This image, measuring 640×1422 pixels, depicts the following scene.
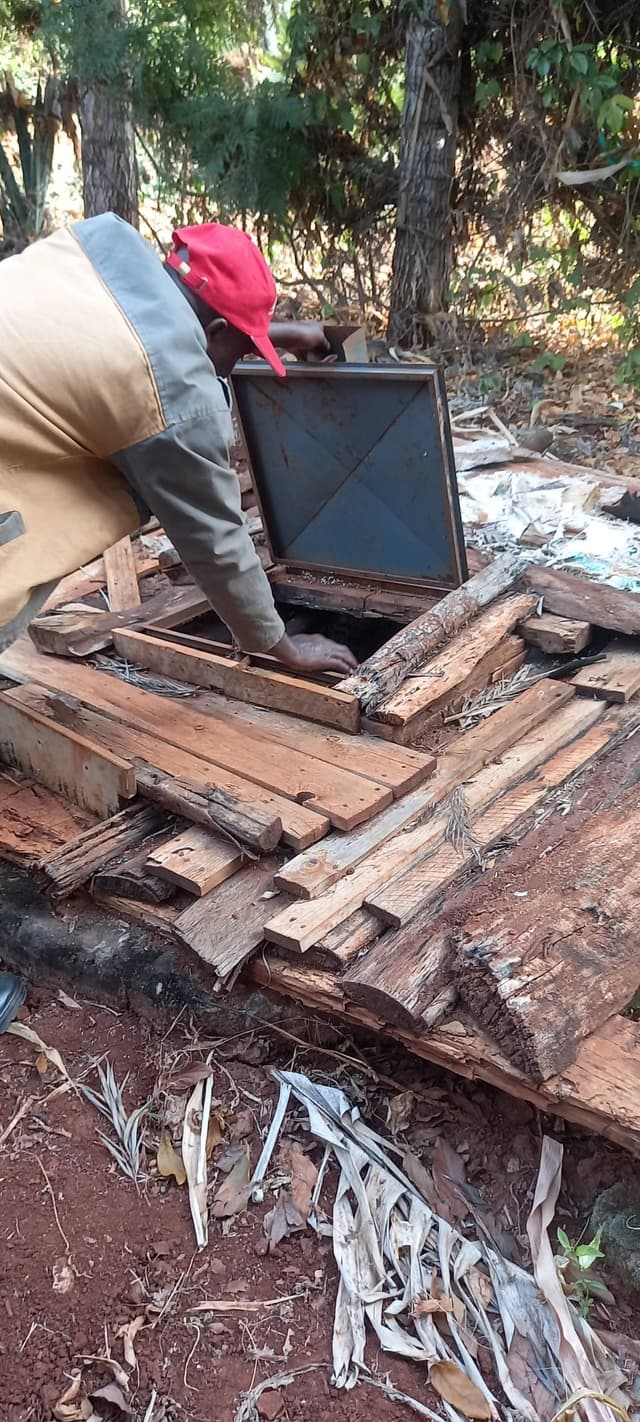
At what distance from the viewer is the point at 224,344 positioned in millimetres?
2432

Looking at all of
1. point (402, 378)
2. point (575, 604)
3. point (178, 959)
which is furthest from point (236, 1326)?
point (402, 378)

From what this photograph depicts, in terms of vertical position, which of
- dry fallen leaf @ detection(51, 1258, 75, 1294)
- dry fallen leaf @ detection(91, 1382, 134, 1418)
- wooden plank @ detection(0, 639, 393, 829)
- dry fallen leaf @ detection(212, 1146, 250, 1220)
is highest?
wooden plank @ detection(0, 639, 393, 829)

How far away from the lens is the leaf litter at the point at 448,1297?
5.87 feet

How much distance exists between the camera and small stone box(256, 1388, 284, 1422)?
1782mm

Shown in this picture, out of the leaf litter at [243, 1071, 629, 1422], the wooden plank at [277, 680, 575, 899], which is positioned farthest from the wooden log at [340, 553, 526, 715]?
the leaf litter at [243, 1071, 629, 1422]

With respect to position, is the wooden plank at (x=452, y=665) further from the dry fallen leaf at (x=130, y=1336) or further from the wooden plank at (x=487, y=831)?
the dry fallen leaf at (x=130, y=1336)

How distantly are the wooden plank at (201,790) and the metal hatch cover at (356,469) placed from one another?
48.0 inches

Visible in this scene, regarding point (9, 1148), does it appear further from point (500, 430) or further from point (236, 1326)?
point (500, 430)

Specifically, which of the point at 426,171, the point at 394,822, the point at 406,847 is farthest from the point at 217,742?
the point at 426,171

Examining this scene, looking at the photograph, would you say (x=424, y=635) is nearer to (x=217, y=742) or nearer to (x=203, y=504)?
(x=217, y=742)

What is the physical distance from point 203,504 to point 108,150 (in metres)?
6.48

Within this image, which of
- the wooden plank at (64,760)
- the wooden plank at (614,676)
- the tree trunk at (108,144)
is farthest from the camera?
the tree trunk at (108,144)

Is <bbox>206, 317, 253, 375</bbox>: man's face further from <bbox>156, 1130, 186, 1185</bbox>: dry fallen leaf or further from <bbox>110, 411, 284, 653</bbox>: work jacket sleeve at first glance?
<bbox>156, 1130, 186, 1185</bbox>: dry fallen leaf

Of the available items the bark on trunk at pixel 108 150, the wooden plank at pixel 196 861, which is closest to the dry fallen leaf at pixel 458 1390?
the wooden plank at pixel 196 861
